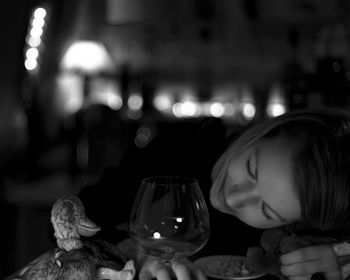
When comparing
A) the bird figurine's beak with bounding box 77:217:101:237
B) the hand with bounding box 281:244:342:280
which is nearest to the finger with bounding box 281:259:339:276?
the hand with bounding box 281:244:342:280

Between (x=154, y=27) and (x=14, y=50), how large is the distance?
1.77 feet

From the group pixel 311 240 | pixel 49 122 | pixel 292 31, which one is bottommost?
pixel 311 240

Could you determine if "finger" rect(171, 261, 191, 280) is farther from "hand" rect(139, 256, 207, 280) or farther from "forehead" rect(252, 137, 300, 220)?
"forehead" rect(252, 137, 300, 220)

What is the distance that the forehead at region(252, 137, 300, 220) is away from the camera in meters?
0.48

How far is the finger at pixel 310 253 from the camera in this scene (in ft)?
1.57

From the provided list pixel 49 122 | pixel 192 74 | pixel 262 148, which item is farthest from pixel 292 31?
pixel 49 122

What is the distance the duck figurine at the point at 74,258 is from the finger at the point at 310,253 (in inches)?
7.3

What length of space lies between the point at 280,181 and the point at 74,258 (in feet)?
0.73

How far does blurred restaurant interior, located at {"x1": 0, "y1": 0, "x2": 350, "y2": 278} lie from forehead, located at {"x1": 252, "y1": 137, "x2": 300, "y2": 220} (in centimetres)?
11

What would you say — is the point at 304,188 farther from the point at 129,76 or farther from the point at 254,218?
the point at 129,76

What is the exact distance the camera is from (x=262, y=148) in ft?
1.75

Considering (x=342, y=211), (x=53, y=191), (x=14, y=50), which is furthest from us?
(x=14, y=50)

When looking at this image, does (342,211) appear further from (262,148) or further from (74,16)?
(74,16)

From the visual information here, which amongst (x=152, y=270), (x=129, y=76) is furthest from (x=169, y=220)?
(x=129, y=76)
